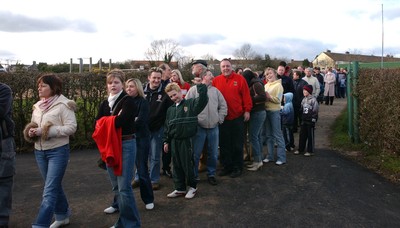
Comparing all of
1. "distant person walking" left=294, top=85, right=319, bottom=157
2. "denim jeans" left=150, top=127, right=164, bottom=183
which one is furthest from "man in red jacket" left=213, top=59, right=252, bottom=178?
"distant person walking" left=294, top=85, right=319, bottom=157

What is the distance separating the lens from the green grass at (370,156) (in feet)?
21.5

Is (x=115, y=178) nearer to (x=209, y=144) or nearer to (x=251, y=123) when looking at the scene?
(x=209, y=144)

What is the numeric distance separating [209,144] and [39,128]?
283 centimetres

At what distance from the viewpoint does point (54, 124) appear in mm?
4242

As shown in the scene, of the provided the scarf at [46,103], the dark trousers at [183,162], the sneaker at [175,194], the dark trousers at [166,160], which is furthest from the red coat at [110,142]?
the dark trousers at [166,160]

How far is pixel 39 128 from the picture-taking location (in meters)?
4.15

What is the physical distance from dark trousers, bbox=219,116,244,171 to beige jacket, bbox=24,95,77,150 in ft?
9.78

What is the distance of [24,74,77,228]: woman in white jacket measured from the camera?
13.5 ft

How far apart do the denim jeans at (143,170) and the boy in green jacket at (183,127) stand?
0.47 m

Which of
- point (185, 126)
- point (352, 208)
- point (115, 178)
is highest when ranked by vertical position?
point (185, 126)

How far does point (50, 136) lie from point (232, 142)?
336 centimetres

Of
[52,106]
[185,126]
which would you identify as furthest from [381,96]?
[52,106]

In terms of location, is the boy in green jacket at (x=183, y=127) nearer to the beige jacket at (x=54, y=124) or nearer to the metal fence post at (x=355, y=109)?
the beige jacket at (x=54, y=124)

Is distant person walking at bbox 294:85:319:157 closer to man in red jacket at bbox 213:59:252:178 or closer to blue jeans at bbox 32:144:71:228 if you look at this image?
man in red jacket at bbox 213:59:252:178
